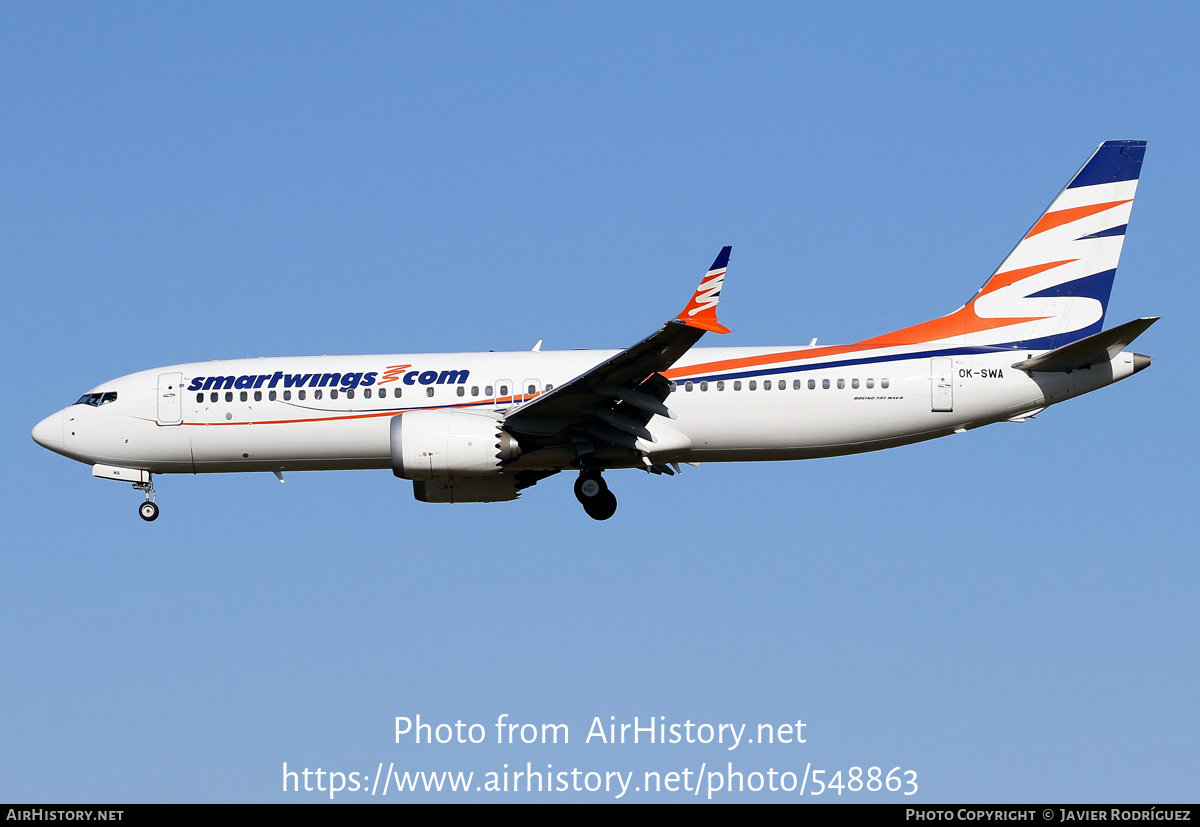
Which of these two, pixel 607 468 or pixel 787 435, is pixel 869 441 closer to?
pixel 787 435

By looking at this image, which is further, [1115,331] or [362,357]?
[362,357]

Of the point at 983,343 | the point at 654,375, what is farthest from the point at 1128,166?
the point at 654,375

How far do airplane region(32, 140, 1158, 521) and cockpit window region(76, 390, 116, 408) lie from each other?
0.05m

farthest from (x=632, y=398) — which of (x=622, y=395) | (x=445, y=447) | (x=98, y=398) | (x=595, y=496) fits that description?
(x=98, y=398)

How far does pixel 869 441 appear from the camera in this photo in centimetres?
2695

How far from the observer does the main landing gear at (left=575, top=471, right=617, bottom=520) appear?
2725cm

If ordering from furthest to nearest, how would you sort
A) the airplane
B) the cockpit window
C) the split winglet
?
the cockpit window < the airplane < the split winglet

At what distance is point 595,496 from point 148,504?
9557 mm

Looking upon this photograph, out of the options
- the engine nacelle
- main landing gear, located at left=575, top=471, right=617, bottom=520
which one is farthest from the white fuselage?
the engine nacelle

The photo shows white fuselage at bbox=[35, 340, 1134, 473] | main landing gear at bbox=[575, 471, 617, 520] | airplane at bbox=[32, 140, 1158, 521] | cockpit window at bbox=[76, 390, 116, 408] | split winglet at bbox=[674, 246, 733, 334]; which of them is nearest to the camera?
split winglet at bbox=[674, 246, 733, 334]

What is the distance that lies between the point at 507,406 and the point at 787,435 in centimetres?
565

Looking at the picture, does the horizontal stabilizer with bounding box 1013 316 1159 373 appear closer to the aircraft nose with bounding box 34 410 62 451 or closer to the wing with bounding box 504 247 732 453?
the wing with bounding box 504 247 732 453

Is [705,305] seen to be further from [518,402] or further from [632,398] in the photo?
[518,402]

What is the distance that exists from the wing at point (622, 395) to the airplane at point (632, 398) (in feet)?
0.14
